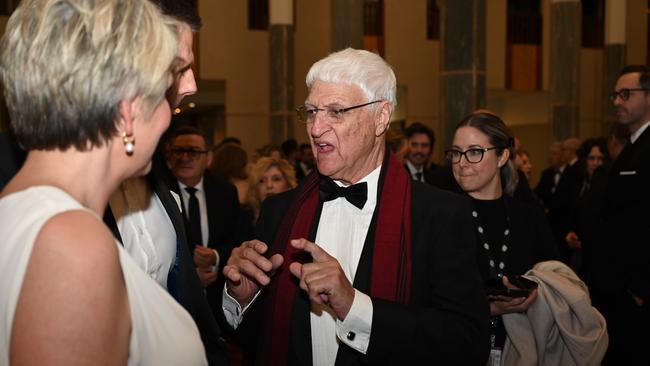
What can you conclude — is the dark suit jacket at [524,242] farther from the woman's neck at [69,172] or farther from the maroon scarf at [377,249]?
the woman's neck at [69,172]

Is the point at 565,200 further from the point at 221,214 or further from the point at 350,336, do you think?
the point at 350,336

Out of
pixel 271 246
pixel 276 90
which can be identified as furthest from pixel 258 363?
pixel 276 90

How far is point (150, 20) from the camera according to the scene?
48.1 inches

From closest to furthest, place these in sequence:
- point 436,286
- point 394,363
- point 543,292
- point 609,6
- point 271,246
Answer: point 394,363 → point 436,286 → point 271,246 → point 543,292 → point 609,6

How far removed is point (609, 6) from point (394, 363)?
1503cm

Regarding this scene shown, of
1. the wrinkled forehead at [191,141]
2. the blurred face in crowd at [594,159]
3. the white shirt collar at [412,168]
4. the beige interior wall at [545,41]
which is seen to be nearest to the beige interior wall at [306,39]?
the beige interior wall at [545,41]

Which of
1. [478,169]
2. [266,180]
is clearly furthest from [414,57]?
[478,169]

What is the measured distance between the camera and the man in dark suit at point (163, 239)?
2.02 metres

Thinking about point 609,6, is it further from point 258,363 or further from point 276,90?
point 258,363

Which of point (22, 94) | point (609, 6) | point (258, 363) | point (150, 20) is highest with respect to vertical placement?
point (609, 6)

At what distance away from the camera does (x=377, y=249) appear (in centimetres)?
215

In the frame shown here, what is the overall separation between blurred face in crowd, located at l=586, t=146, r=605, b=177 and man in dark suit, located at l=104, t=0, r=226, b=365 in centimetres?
582

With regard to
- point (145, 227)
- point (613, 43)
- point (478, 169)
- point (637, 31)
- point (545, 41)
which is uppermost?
point (637, 31)

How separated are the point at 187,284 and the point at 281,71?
37.1 feet
